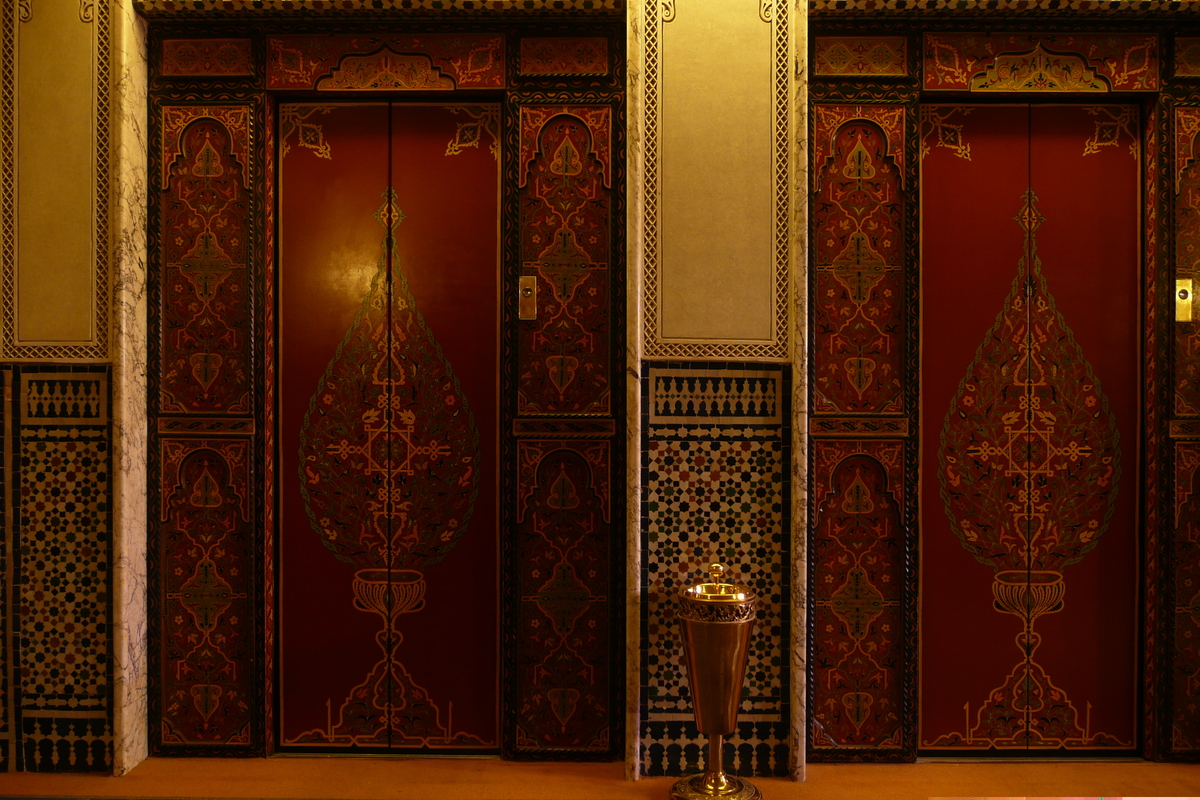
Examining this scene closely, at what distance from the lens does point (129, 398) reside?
2936 millimetres

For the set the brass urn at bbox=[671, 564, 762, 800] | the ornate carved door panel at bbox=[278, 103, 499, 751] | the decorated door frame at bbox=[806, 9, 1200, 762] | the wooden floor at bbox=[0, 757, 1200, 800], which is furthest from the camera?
the ornate carved door panel at bbox=[278, 103, 499, 751]

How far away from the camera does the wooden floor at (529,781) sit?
2770mm

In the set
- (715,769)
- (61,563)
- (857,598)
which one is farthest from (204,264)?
(857,598)

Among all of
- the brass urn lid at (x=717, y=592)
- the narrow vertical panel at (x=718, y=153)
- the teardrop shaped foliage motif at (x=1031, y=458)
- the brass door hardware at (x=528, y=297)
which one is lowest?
the brass urn lid at (x=717, y=592)

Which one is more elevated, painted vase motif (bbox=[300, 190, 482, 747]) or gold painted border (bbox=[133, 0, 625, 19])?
gold painted border (bbox=[133, 0, 625, 19])

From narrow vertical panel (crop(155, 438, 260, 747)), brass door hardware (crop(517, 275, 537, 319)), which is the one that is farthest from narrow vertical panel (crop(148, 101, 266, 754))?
brass door hardware (crop(517, 275, 537, 319))

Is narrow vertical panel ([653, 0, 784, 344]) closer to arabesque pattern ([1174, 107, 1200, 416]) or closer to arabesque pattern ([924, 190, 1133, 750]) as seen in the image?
arabesque pattern ([924, 190, 1133, 750])

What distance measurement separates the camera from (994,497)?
122 inches

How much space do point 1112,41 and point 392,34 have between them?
9.52ft

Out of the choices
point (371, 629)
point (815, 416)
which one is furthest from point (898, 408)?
point (371, 629)

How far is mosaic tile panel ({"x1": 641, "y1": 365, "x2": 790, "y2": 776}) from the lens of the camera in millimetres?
2861

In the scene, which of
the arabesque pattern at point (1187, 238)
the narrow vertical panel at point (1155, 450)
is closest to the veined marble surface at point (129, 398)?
the narrow vertical panel at point (1155, 450)

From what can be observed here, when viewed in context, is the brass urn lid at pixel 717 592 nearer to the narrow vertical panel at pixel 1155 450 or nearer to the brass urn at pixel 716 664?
the brass urn at pixel 716 664

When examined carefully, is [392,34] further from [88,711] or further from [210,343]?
[88,711]
